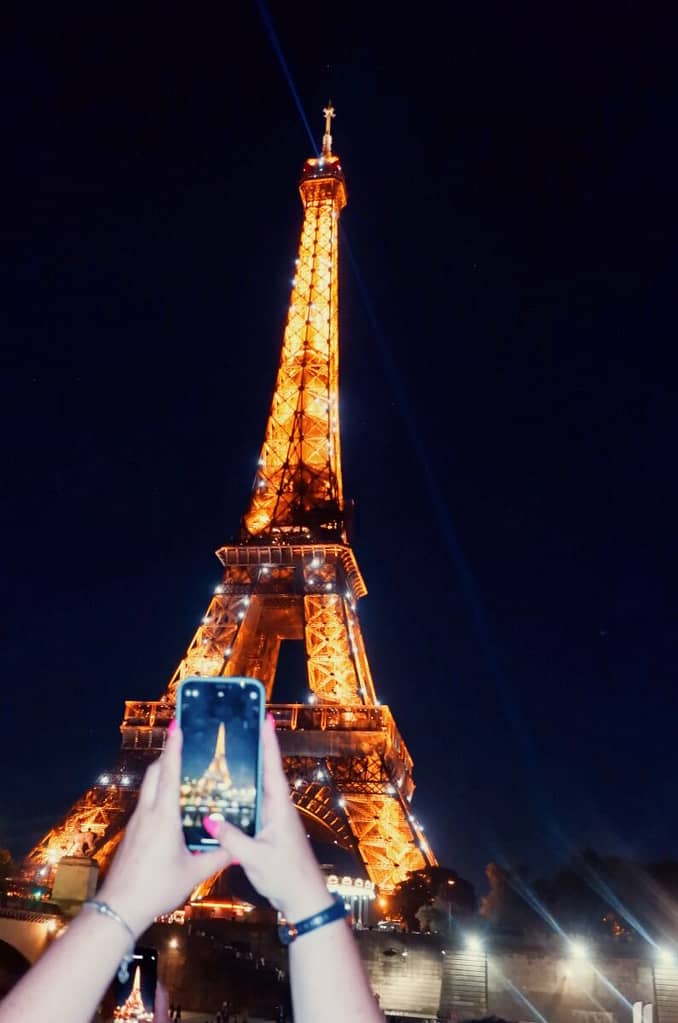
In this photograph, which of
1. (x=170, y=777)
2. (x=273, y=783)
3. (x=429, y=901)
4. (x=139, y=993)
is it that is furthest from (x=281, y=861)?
(x=429, y=901)

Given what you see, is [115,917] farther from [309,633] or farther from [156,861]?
[309,633]

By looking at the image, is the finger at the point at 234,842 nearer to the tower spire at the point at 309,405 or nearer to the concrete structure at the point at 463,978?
the concrete structure at the point at 463,978

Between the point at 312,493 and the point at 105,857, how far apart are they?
20.3 metres

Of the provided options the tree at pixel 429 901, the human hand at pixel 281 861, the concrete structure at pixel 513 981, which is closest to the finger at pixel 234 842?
the human hand at pixel 281 861

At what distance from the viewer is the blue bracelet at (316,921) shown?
1.84m

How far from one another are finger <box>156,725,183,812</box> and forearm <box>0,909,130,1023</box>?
295 millimetres

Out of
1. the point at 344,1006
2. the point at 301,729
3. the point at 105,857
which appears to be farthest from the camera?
the point at 301,729

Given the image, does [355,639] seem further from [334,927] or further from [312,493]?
[334,927]

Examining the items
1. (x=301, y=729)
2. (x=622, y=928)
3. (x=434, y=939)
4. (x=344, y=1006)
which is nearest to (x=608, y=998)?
(x=434, y=939)

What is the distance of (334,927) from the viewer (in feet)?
6.09

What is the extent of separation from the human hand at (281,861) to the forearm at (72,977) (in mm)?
299

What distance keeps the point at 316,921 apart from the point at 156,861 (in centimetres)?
40

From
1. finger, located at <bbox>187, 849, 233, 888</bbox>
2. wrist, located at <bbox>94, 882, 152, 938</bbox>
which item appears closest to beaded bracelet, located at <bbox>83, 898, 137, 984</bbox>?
wrist, located at <bbox>94, 882, 152, 938</bbox>

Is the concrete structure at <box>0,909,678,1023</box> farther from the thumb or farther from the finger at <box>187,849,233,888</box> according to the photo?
the thumb
